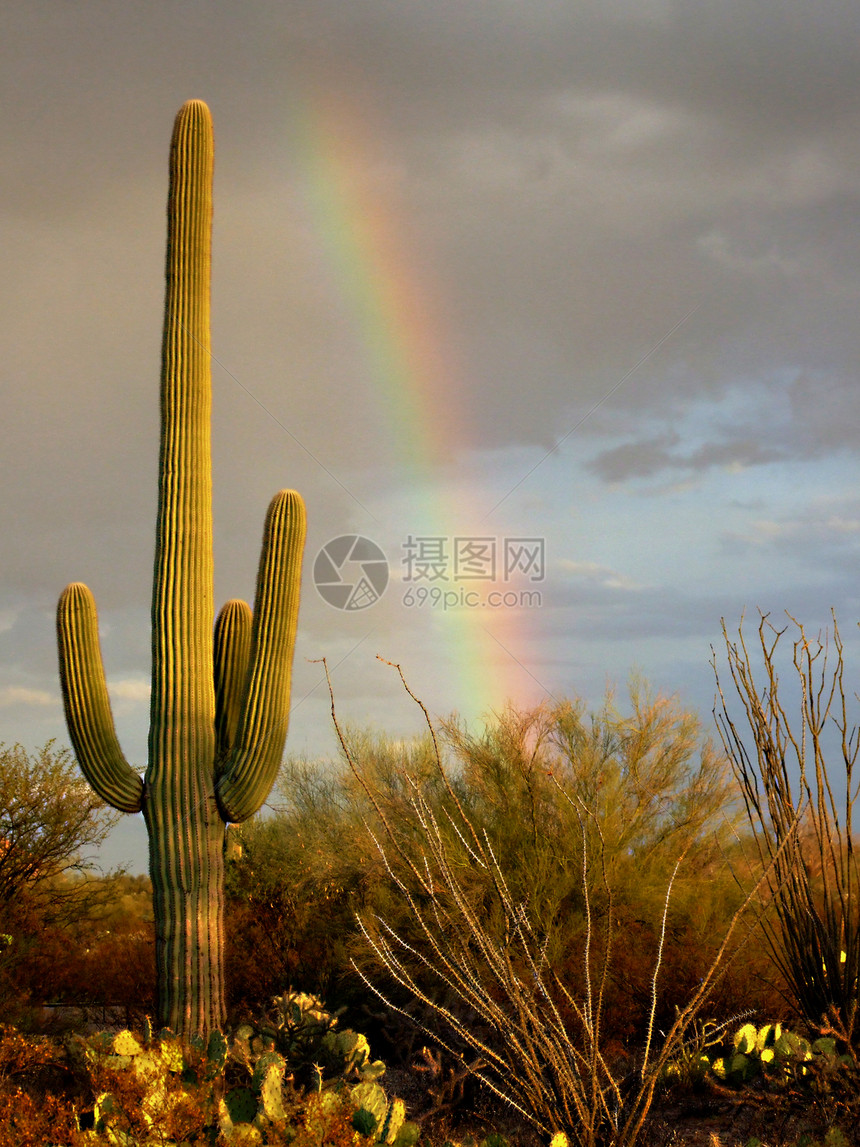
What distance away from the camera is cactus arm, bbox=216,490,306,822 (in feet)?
28.2

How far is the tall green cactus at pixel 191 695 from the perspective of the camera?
8344 mm

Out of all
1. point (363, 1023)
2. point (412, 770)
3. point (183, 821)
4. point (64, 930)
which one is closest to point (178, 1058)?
point (183, 821)

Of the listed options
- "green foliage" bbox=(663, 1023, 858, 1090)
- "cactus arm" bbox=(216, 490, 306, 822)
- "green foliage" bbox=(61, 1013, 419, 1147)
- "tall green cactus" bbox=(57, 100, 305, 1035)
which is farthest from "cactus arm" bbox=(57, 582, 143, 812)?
"green foliage" bbox=(663, 1023, 858, 1090)

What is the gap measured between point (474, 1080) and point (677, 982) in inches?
92.4

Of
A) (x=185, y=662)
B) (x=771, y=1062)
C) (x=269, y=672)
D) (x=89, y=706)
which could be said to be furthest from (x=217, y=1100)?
(x=89, y=706)

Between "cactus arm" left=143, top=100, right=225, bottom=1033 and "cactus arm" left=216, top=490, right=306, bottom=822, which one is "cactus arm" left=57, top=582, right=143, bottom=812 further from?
"cactus arm" left=216, top=490, right=306, bottom=822

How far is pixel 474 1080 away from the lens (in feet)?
22.2

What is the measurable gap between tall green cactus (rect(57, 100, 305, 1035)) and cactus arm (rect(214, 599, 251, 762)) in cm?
1

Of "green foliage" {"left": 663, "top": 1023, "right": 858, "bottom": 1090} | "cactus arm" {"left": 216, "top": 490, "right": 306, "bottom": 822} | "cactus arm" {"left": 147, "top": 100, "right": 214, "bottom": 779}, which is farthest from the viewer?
"cactus arm" {"left": 147, "top": 100, "right": 214, "bottom": 779}

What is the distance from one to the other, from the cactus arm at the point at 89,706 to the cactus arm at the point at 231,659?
886 mm

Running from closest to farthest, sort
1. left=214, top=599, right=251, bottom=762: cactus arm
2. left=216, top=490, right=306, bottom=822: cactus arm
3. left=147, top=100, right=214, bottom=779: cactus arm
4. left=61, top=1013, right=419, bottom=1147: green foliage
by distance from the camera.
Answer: left=61, top=1013, right=419, bottom=1147: green foliage
left=216, top=490, right=306, bottom=822: cactus arm
left=147, top=100, right=214, bottom=779: cactus arm
left=214, top=599, right=251, bottom=762: cactus arm

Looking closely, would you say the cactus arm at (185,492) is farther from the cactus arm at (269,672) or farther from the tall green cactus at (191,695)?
the cactus arm at (269,672)

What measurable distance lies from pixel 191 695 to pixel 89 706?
94 cm

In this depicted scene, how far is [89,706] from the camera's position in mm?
9000
